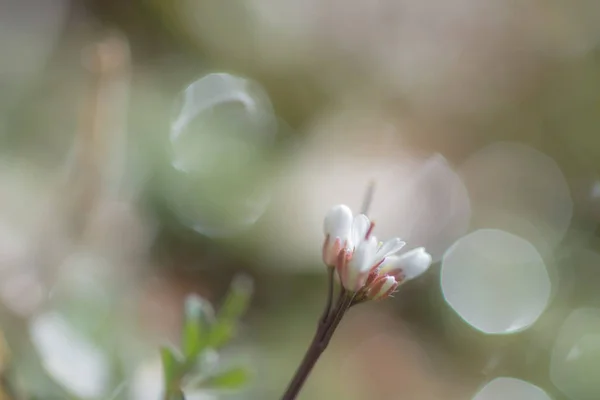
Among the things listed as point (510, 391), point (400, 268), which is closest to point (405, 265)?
point (400, 268)

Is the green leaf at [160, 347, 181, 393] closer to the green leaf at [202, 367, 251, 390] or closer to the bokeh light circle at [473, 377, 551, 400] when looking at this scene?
the green leaf at [202, 367, 251, 390]

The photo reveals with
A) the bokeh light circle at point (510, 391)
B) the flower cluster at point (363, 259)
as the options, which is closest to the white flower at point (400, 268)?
the flower cluster at point (363, 259)

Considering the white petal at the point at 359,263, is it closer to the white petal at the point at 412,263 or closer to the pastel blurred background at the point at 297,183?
the white petal at the point at 412,263

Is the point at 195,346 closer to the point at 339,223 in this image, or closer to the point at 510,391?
the point at 339,223

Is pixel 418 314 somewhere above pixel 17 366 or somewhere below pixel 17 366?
above

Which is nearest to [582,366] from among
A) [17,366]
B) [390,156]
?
[390,156]

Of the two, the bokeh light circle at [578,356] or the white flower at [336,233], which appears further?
the bokeh light circle at [578,356]

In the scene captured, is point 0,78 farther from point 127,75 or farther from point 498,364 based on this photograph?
point 498,364
